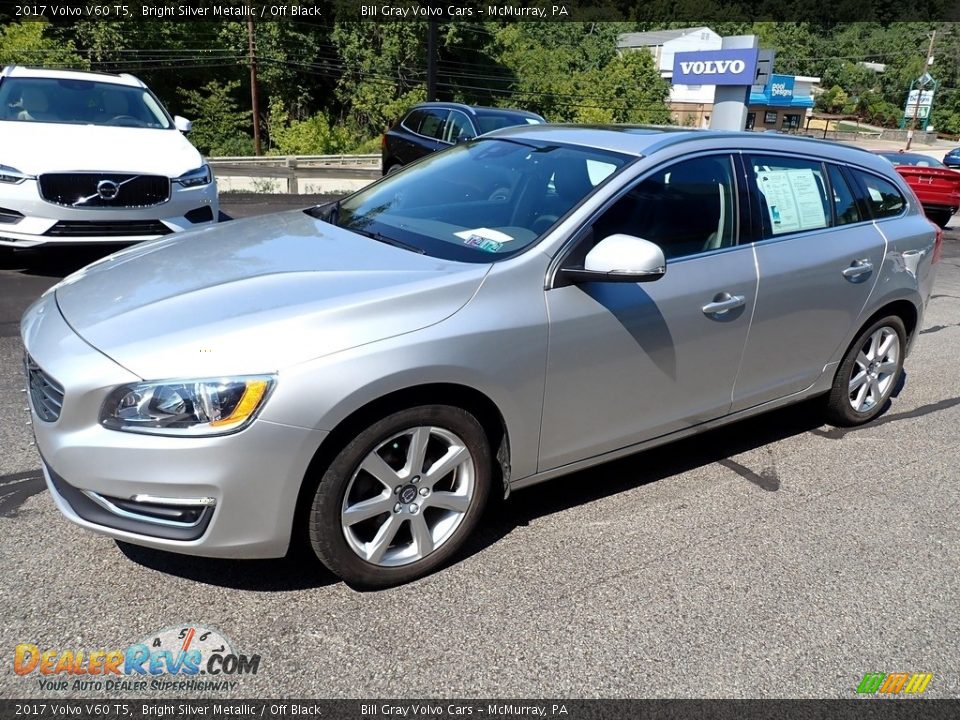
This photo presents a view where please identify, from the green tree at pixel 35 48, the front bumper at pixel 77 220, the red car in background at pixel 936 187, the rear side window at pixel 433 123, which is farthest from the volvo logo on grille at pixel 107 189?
the green tree at pixel 35 48

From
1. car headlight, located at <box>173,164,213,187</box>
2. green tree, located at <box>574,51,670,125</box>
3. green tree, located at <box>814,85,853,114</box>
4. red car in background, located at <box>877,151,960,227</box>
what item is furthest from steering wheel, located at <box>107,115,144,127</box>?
green tree, located at <box>814,85,853,114</box>

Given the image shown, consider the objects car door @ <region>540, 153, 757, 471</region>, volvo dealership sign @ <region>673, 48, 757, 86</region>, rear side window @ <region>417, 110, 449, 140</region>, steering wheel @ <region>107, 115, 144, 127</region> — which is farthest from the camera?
volvo dealership sign @ <region>673, 48, 757, 86</region>

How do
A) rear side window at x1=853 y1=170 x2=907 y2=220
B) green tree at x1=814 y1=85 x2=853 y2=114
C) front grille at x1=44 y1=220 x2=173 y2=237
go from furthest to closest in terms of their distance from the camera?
green tree at x1=814 y1=85 x2=853 y2=114 → front grille at x1=44 y1=220 x2=173 y2=237 → rear side window at x1=853 y1=170 x2=907 y2=220

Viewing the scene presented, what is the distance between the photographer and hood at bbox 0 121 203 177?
21.1ft

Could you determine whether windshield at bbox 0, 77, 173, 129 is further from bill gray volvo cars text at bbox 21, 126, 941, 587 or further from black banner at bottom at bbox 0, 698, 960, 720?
black banner at bottom at bbox 0, 698, 960, 720

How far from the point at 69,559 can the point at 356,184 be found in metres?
15.3

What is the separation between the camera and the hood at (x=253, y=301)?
2537 millimetres

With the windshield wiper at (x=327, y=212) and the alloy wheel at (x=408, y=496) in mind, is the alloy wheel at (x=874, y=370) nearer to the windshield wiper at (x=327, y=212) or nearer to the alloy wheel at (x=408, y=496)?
A: the alloy wheel at (x=408, y=496)

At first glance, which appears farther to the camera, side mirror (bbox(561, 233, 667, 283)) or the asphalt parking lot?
side mirror (bbox(561, 233, 667, 283))

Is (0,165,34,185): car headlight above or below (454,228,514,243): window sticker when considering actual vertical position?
below

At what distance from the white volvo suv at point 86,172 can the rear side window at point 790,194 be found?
4164mm

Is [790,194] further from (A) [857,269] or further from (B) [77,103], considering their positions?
(B) [77,103]

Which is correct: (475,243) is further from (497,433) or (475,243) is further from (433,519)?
(433,519)

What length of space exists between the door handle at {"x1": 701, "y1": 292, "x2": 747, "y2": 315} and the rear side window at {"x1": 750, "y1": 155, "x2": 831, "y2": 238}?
1.42 ft
